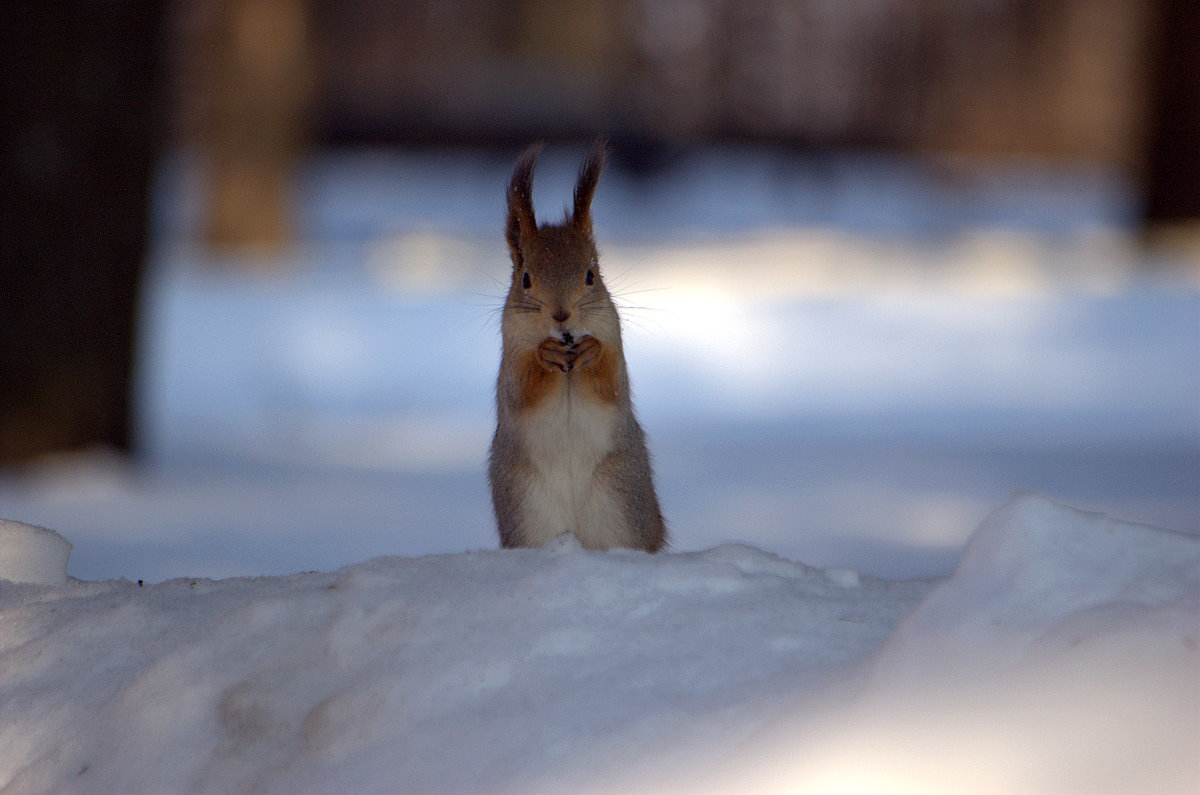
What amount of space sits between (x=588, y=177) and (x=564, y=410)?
1.62ft

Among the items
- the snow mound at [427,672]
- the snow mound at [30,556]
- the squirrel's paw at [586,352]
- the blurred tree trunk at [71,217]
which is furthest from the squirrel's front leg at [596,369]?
the blurred tree trunk at [71,217]

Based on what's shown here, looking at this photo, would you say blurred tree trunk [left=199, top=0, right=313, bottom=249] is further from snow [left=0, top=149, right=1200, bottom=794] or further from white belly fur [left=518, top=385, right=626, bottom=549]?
white belly fur [left=518, top=385, right=626, bottom=549]

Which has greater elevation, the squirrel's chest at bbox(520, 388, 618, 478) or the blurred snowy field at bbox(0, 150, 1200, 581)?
the squirrel's chest at bbox(520, 388, 618, 478)

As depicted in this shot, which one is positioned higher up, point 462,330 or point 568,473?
point 568,473

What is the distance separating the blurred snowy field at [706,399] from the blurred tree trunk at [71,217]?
0.28 metres

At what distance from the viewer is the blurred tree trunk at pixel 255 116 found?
11.3 metres

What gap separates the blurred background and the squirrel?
20 centimetres

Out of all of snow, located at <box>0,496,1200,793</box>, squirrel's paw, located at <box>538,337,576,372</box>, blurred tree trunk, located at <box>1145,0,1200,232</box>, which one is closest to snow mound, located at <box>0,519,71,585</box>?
snow, located at <box>0,496,1200,793</box>

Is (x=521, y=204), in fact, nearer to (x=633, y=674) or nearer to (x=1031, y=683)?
(x=633, y=674)

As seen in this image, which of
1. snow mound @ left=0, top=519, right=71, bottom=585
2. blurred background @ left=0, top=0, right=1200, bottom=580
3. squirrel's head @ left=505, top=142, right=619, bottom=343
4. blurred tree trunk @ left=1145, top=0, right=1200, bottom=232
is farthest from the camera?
blurred tree trunk @ left=1145, top=0, right=1200, bottom=232

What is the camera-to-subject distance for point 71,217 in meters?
5.70

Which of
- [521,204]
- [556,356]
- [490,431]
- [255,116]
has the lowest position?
[490,431]

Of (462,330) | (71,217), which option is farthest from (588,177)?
(462,330)

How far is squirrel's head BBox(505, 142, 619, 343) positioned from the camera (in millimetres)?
2758
